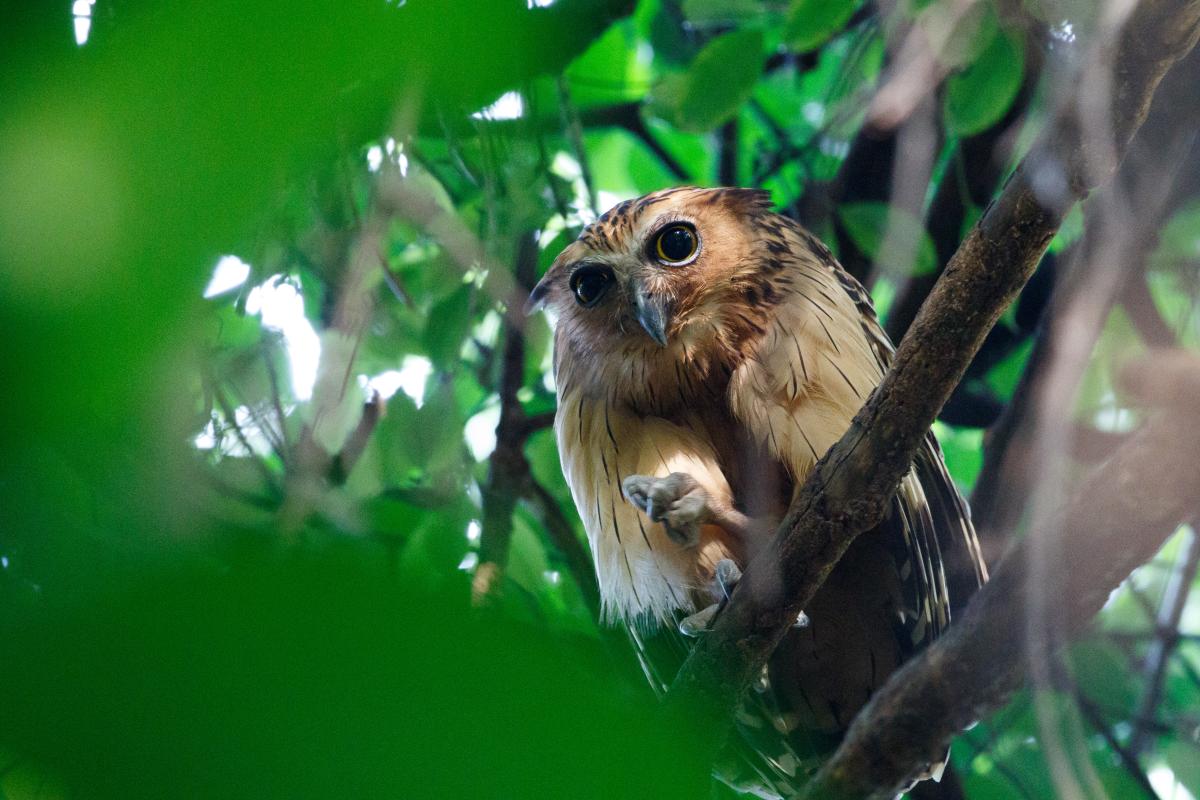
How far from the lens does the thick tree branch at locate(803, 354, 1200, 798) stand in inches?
72.9

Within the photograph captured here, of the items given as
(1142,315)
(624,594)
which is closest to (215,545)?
(624,594)

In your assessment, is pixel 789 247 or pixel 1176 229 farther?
pixel 1176 229

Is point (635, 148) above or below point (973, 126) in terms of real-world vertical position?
above

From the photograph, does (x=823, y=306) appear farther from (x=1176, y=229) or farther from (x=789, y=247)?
(x=1176, y=229)

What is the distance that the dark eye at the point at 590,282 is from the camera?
2.45m

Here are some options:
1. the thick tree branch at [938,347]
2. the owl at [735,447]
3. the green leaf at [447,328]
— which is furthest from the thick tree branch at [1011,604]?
the green leaf at [447,328]

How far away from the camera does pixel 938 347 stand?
1.49 metres

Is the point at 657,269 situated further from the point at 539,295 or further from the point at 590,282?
the point at 539,295

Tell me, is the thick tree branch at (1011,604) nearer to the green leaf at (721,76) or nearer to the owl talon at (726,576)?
the owl talon at (726,576)

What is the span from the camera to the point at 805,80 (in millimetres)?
3678

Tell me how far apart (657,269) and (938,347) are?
972 mm

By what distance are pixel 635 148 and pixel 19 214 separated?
359 centimetres

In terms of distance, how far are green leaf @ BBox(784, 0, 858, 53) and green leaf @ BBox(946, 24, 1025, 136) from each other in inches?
13.7

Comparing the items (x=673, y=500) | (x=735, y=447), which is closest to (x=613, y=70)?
(x=735, y=447)
